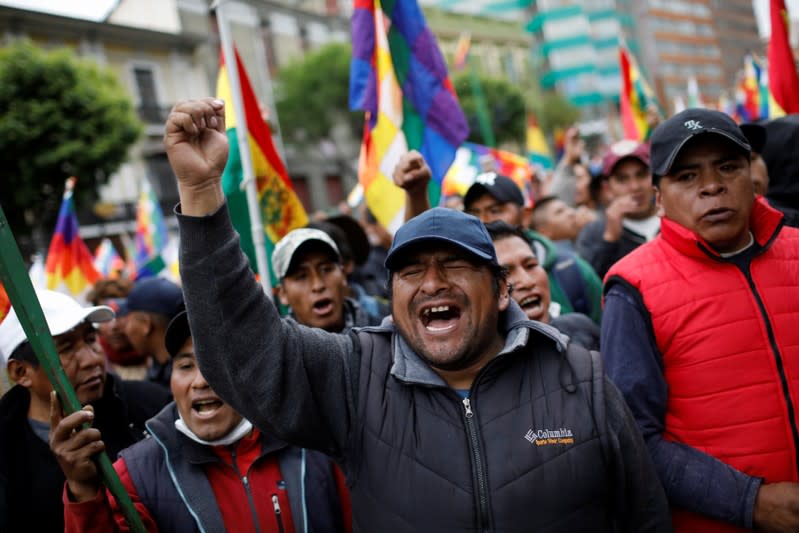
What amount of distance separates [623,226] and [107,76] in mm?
20256

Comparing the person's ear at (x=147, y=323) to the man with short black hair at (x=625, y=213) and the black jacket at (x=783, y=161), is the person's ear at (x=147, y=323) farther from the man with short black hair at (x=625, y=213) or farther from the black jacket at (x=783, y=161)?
the black jacket at (x=783, y=161)

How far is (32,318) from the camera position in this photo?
1677 mm

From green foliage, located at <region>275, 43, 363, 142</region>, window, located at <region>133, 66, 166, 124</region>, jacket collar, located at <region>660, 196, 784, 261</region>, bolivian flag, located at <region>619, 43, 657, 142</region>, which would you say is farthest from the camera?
green foliage, located at <region>275, 43, 363, 142</region>

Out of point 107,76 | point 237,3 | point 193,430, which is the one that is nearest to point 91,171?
point 107,76

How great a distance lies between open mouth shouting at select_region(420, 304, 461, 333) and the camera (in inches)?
73.0

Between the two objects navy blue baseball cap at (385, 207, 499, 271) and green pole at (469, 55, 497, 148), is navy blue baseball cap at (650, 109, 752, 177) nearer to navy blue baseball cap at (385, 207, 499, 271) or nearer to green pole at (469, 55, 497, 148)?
navy blue baseball cap at (385, 207, 499, 271)

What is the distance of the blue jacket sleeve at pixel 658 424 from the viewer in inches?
78.5

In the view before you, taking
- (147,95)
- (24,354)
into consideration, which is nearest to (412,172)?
(24,354)

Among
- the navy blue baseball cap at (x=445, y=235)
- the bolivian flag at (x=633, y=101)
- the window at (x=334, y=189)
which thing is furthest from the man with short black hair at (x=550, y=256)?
the window at (x=334, y=189)

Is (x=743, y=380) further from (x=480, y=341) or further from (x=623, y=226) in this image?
(x=623, y=226)

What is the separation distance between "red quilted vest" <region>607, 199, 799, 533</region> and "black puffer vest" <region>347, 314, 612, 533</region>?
16.8 inches

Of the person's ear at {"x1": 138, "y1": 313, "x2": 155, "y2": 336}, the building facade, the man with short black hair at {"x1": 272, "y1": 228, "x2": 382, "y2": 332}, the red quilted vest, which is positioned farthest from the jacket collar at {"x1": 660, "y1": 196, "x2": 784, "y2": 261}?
the building facade

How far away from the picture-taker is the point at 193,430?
7.55 ft

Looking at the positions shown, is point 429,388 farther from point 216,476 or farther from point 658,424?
point 216,476
